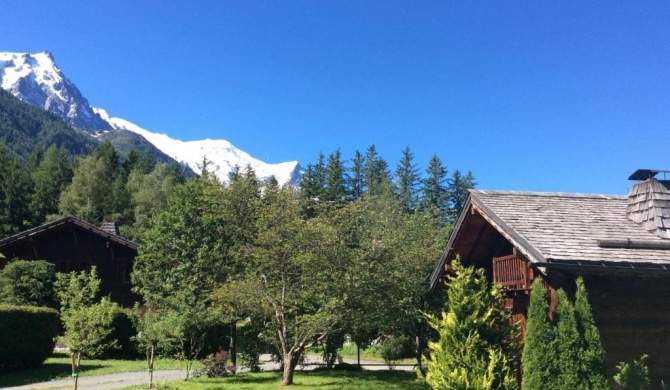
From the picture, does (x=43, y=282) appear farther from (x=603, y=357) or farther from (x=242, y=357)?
(x=603, y=357)

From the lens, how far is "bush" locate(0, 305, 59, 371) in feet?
64.8

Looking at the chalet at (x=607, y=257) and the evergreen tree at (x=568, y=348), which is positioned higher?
the chalet at (x=607, y=257)

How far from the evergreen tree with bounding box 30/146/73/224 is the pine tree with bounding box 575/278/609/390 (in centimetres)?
7382

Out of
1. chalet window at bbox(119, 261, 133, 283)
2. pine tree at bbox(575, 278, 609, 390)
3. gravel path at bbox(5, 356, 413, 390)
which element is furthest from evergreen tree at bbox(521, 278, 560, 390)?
chalet window at bbox(119, 261, 133, 283)

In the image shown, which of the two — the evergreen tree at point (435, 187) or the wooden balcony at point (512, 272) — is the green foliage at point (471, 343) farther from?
the evergreen tree at point (435, 187)

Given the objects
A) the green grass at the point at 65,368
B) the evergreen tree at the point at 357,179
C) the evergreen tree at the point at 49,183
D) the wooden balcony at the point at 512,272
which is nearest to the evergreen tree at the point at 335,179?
the evergreen tree at the point at 357,179

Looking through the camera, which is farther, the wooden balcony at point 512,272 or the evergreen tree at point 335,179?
the evergreen tree at point 335,179

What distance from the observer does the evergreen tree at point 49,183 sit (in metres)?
72.5

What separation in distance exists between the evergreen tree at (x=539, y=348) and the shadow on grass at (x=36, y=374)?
53.9ft

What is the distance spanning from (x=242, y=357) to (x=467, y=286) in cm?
1413

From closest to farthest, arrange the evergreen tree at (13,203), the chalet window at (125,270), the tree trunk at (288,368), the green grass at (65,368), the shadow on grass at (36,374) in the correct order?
the tree trunk at (288,368), the shadow on grass at (36,374), the green grass at (65,368), the chalet window at (125,270), the evergreen tree at (13,203)

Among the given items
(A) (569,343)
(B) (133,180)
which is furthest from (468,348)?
(B) (133,180)

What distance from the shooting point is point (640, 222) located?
45.4 ft

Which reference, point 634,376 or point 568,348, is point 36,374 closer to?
point 568,348
